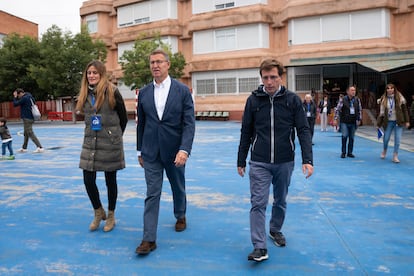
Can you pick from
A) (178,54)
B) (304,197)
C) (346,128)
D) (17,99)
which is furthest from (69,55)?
(304,197)

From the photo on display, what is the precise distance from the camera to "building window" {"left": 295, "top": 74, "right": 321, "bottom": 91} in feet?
85.7

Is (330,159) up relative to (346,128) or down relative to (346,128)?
down

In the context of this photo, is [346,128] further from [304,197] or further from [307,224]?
[307,224]

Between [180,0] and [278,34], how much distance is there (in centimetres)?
932

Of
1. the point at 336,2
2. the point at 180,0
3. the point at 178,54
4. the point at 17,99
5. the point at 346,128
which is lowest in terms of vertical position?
the point at 346,128

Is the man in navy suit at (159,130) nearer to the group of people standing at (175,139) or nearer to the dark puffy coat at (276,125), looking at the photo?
the group of people standing at (175,139)

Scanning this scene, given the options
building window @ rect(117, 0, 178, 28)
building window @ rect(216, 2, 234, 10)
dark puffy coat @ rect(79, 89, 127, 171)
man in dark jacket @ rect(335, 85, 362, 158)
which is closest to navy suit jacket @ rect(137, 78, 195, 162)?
dark puffy coat @ rect(79, 89, 127, 171)

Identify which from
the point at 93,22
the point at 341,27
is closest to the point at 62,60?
the point at 93,22

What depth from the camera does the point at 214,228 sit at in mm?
4516

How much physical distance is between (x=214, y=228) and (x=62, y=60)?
28.4 meters

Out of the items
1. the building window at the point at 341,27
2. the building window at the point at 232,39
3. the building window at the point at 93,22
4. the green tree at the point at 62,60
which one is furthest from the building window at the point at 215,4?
the building window at the point at 93,22

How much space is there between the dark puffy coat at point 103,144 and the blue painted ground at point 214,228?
79cm

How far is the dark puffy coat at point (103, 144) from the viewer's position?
4336 mm

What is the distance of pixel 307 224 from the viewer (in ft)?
15.1
